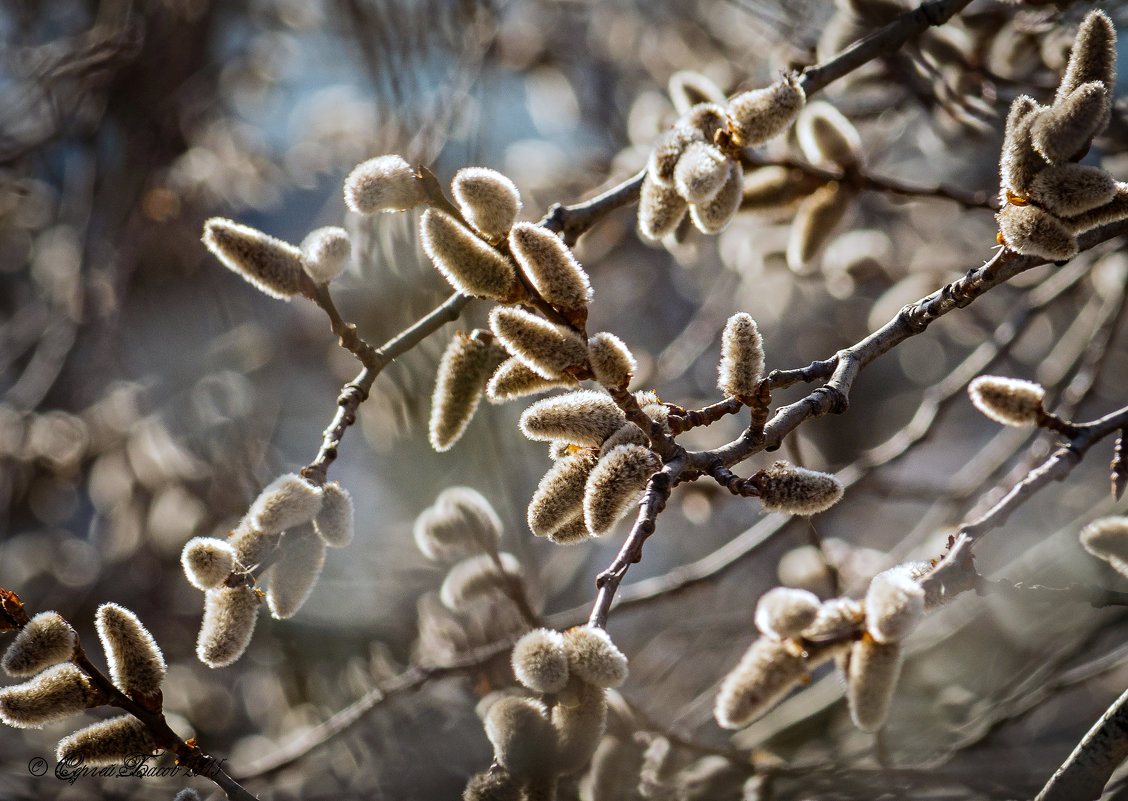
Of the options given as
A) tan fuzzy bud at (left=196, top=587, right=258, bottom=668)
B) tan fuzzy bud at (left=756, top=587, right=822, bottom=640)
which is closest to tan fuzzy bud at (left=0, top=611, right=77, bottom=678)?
tan fuzzy bud at (left=196, top=587, right=258, bottom=668)

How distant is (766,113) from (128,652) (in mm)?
1044

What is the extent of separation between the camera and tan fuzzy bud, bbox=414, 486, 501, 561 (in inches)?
62.1

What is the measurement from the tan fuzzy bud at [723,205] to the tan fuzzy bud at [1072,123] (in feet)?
1.21

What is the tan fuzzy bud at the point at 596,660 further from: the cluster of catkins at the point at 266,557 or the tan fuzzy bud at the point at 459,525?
the tan fuzzy bud at the point at 459,525

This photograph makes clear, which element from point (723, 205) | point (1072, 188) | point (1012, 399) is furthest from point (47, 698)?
point (1072, 188)

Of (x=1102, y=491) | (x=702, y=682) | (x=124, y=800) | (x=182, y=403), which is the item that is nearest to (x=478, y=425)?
(x=702, y=682)

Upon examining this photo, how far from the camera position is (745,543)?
1.77 metres

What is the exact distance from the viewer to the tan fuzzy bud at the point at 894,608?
80 cm

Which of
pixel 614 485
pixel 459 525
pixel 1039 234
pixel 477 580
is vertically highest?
pixel 1039 234

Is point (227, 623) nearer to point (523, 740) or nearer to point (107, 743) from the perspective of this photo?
point (107, 743)

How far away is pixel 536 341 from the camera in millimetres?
851

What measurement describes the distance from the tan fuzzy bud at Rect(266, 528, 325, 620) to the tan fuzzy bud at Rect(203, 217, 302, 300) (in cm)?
30

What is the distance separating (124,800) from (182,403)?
4.69 ft

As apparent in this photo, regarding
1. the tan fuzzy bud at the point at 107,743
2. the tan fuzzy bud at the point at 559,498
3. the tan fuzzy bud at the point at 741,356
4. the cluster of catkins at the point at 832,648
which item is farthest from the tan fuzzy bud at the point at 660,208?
the tan fuzzy bud at the point at 107,743
